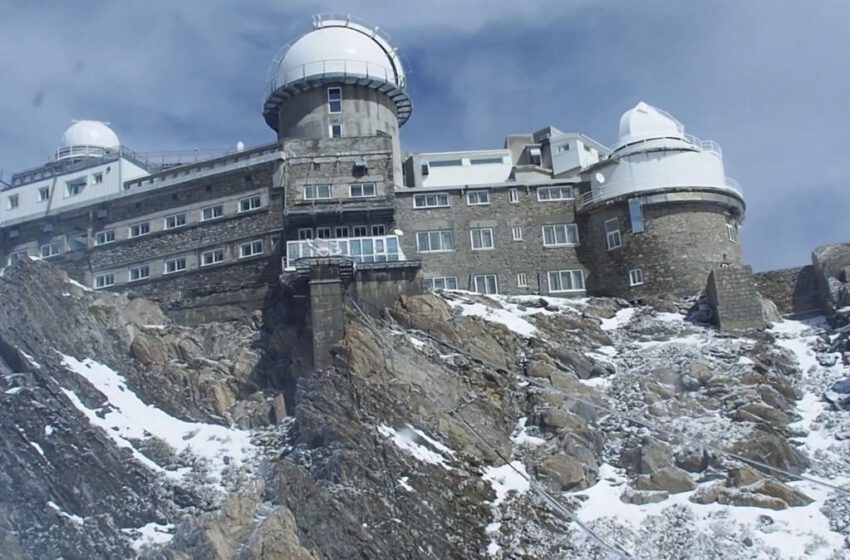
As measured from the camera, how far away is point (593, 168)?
69.8 metres

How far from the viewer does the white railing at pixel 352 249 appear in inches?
2381

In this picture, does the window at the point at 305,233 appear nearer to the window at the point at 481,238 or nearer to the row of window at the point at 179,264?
the row of window at the point at 179,264

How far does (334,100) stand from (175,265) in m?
14.0

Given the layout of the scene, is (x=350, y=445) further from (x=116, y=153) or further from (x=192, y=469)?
(x=116, y=153)

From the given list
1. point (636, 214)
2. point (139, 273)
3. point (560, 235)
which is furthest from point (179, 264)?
point (636, 214)

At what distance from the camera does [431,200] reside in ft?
225

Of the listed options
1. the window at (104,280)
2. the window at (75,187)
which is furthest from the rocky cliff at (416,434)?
the window at (75,187)

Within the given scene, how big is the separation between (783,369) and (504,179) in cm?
2479

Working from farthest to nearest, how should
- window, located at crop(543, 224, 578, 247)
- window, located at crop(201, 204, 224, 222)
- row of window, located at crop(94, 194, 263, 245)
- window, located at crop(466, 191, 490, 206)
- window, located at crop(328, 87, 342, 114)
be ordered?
window, located at crop(328, 87, 342, 114)
window, located at crop(466, 191, 490, 206)
window, located at crop(543, 224, 578, 247)
window, located at crop(201, 204, 224, 222)
row of window, located at crop(94, 194, 263, 245)

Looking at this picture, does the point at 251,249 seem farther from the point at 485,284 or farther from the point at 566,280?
the point at 566,280

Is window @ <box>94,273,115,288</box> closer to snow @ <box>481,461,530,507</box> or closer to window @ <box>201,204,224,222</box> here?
window @ <box>201,204,224,222</box>

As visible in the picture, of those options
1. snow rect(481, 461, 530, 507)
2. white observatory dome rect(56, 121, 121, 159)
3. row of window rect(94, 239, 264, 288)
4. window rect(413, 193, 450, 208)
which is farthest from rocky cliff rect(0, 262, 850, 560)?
white observatory dome rect(56, 121, 121, 159)

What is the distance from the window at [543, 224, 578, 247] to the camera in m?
68.7

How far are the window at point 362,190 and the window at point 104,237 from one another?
595 inches
